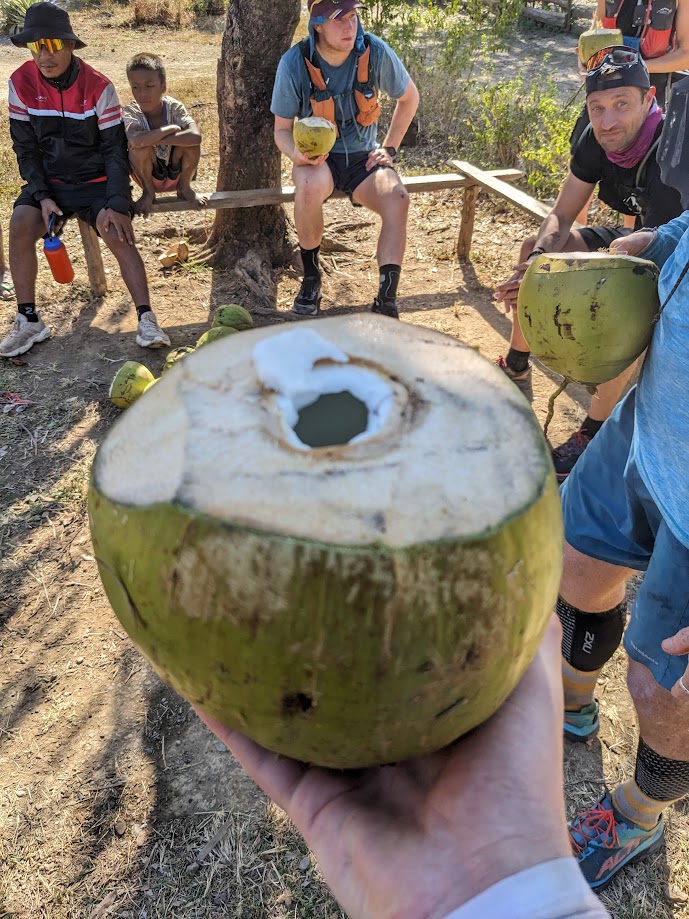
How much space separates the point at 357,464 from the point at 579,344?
1315 mm

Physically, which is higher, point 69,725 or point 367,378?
point 367,378

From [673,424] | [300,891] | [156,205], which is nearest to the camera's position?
[673,424]

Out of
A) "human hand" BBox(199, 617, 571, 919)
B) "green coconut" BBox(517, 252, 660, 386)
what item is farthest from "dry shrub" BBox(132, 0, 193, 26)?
"human hand" BBox(199, 617, 571, 919)

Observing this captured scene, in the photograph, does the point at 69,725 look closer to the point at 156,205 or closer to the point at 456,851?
the point at 456,851

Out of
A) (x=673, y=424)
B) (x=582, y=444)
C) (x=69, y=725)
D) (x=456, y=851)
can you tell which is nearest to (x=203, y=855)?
(x=69, y=725)

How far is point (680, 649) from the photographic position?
1508mm

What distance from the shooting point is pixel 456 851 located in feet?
3.46

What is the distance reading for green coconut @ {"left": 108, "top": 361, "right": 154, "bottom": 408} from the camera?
350 cm

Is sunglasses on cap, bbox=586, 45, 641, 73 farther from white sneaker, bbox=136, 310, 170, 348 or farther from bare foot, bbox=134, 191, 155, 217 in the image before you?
bare foot, bbox=134, 191, 155, 217

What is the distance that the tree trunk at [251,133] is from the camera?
14.6 feet

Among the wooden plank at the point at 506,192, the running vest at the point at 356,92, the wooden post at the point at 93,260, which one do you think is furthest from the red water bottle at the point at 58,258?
the wooden plank at the point at 506,192

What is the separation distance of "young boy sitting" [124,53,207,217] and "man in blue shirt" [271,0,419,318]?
2.42 ft

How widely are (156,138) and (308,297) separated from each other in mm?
1375

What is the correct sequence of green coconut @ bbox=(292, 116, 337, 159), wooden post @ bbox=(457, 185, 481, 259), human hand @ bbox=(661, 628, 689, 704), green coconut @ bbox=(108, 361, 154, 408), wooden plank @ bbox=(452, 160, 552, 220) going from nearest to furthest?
1. human hand @ bbox=(661, 628, 689, 704)
2. green coconut @ bbox=(108, 361, 154, 408)
3. green coconut @ bbox=(292, 116, 337, 159)
4. wooden plank @ bbox=(452, 160, 552, 220)
5. wooden post @ bbox=(457, 185, 481, 259)
